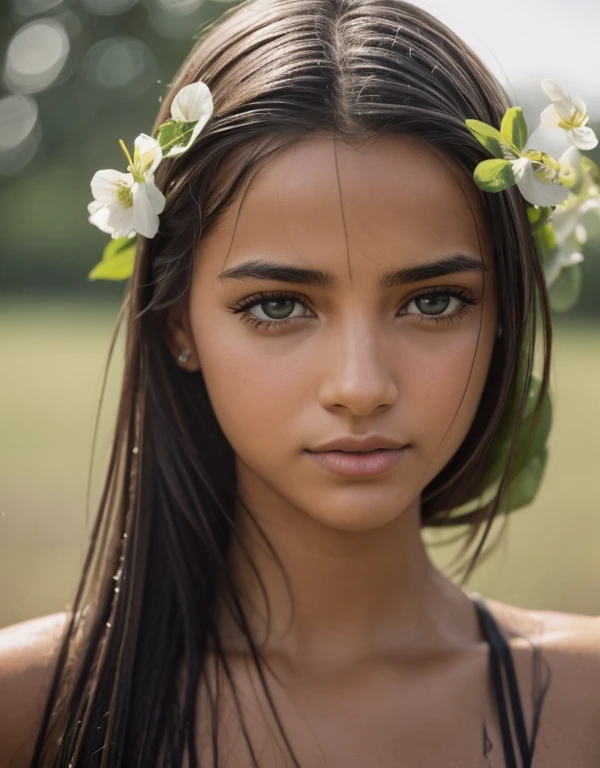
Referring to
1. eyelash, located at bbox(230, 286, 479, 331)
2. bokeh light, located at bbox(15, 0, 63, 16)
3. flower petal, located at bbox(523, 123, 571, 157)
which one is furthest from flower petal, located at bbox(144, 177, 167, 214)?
bokeh light, located at bbox(15, 0, 63, 16)

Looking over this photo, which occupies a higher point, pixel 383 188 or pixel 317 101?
pixel 317 101

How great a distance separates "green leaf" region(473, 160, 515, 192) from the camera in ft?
5.82

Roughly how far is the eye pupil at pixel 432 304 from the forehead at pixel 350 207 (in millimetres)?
79

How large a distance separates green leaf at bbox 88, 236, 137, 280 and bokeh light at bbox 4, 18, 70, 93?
15.8 m

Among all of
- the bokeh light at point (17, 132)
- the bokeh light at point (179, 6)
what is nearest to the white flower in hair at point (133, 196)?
the bokeh light at point (17, 132)

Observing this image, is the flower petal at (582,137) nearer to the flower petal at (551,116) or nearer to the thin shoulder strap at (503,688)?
the flower petal at (551,116)

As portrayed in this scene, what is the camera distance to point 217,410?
184cm

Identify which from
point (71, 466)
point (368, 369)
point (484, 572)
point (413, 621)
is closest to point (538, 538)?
point (484, 572)

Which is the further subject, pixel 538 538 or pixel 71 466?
pixel 71 466

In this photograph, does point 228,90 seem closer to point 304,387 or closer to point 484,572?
point 304,387

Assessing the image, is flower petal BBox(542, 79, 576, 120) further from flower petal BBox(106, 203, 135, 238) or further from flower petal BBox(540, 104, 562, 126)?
flower petal BBox(106, 203, 135, 238)

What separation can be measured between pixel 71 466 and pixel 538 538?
3.94 metres

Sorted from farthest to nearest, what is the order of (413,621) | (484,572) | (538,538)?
(538,538)
(484,572)
(413,621)

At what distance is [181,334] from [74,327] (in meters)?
14.3
